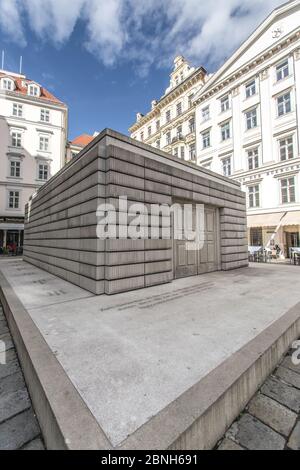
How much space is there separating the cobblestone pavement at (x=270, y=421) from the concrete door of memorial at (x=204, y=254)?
5.27m

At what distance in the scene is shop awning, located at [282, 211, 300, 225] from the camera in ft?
55.8

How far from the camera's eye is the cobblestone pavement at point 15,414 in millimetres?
1836

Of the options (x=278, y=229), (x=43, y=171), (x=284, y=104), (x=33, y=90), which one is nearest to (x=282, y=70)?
(x=284, y=104)

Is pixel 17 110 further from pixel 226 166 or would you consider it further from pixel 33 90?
pixel 226 166

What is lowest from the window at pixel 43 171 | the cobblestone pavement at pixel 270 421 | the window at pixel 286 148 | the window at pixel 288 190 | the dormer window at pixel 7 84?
the cobblestone pavement at pixel 270 421

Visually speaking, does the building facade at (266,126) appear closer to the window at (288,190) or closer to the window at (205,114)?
the window at (288,190)

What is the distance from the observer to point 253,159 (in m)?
20.8

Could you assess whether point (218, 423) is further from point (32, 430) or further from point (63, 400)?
point (32, 430)

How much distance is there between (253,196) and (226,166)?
4.75 m

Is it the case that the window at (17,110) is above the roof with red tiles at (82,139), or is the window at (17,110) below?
below

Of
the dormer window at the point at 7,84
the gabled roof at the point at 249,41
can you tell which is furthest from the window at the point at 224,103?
the dormer window at the point at 7,84

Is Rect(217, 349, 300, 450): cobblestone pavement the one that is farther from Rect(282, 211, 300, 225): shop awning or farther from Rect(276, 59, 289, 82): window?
Rect(276, 59, 289, 82): window
